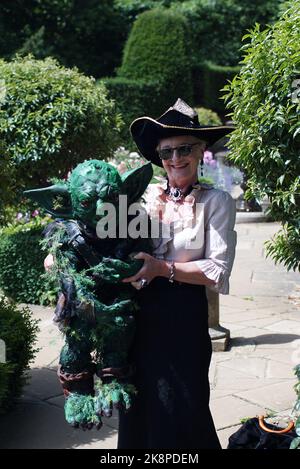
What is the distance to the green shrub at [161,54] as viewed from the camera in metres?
17.6

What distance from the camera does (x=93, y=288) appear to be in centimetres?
252

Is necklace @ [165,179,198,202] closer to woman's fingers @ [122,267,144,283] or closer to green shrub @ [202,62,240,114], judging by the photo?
woman's fingers @ [122,267,144,283]

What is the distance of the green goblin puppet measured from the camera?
247cm

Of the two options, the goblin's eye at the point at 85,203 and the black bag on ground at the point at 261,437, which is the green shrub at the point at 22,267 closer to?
the black bag on ground at the point at 261,437

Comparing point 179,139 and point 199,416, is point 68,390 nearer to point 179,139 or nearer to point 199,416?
point 199,416

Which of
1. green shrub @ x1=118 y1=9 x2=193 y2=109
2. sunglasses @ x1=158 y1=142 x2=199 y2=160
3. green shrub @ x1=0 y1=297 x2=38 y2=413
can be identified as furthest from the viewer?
green shrub @ x1=118 y1=9 x2=193 y2=109

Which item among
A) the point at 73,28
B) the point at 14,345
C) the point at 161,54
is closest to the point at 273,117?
the point at 14,345

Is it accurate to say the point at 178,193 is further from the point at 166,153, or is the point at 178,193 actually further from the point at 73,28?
the point at 73,28

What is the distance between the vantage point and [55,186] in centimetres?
262

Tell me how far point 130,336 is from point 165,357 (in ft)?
0.62

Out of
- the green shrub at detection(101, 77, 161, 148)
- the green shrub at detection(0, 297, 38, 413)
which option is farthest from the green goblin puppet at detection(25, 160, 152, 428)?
the green shrub at detection(101, 77, 161, 148)

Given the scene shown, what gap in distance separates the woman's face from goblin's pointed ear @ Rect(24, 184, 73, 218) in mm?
452

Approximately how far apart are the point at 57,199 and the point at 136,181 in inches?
13.0

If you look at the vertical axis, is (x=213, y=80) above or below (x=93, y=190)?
above
